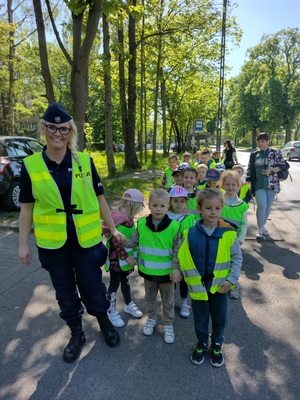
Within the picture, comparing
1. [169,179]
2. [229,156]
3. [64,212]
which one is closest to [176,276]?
[64,212]

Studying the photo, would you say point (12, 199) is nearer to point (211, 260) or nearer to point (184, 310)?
point (184, 310)

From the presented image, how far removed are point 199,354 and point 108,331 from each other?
0.83m

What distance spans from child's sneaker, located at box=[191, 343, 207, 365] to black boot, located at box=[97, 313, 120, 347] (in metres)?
0.70

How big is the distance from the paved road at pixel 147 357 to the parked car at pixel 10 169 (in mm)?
3654

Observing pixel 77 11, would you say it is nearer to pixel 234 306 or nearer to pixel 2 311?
pixel 2 311

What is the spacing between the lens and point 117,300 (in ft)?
11.8

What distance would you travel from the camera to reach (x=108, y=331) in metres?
2.81

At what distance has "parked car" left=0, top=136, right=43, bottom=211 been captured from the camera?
6891 millimetres

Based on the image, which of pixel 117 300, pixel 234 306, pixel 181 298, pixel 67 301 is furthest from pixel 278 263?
pixel 67 301

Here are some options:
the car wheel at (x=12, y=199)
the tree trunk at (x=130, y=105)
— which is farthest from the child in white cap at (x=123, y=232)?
the tree trunk at (x=130, y=105)

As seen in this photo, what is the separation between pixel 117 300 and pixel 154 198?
4.89 ft

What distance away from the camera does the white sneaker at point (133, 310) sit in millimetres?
3256

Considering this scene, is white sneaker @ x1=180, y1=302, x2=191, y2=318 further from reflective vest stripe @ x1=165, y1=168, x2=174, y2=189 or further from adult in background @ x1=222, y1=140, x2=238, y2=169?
adult in background @ x1=222, y1=140, x2=238, y2=169

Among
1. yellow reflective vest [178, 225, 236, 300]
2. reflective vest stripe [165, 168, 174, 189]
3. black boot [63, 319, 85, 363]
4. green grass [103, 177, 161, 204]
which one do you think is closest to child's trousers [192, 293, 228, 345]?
yellow reflective vest [178, 225, 236, 300]
